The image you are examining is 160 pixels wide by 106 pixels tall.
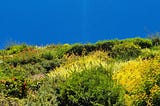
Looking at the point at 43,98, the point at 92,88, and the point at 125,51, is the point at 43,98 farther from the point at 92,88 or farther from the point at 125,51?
the point at 125,51

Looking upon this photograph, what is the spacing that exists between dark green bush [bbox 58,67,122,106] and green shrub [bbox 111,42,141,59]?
31.7ft

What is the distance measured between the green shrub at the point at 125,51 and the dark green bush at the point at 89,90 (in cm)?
966

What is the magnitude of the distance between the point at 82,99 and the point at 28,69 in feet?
26.6

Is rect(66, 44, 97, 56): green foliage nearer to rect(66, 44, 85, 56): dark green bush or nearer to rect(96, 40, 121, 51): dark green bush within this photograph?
rect(66, 44, 85, 56): dark green bush

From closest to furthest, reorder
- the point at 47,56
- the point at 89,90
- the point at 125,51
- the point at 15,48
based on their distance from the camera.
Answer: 1. the point at 89,90
2. the point at 125,51
3. the point at 47,56
4. the point at 15,48

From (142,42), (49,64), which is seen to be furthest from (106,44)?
(49,64)

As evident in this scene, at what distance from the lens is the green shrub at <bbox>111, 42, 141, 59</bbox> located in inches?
894

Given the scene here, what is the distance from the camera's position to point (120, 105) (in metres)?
12.2

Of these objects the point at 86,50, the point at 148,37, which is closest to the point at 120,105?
the point at 86,50

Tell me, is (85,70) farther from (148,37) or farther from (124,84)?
(148,37)

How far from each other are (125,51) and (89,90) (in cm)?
1083

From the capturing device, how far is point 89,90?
40.8 feet

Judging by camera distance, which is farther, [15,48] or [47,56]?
[15,48]

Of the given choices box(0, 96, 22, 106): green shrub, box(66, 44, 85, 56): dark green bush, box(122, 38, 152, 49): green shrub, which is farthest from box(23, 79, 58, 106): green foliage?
box(122, 38, 152, 49): green shrub
